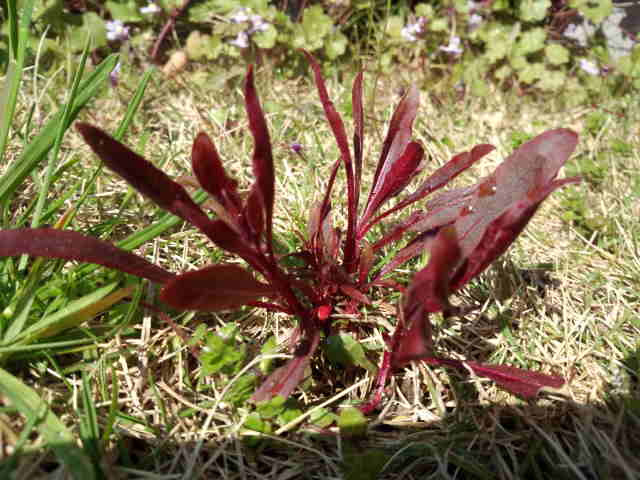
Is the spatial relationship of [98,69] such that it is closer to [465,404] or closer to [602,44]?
[465,404]

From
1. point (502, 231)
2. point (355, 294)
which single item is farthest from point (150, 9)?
point (502, 231)

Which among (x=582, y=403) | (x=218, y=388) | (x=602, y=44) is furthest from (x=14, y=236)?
(x=602, y=44)

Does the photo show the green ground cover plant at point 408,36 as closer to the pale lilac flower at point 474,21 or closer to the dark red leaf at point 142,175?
the pale lilac flower at point 474,21

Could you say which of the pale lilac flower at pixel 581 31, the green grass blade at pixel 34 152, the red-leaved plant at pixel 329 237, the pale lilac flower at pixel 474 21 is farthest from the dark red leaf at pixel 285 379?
the pale lilac flower at pixel 581 31

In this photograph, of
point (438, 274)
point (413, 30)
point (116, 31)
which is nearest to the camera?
point (438, 274)

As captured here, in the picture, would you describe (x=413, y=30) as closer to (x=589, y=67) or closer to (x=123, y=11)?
(x=589, y=67)

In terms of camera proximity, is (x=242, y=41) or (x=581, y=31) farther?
(x=581, y=31)
